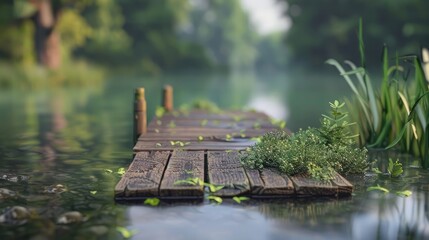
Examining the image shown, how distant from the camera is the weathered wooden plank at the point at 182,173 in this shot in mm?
5746

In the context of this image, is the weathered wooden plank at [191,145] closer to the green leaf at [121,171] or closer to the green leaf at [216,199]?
the green leaf at [121,171]

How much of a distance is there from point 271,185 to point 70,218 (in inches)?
81.6

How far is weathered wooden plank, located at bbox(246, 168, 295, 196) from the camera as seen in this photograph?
19.1ft

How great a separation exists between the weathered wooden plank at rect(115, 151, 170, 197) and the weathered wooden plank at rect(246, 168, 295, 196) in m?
1.04

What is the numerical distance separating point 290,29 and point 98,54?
73.9ft

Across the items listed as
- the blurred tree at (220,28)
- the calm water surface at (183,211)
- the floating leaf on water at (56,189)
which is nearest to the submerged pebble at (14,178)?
the calm water surface at (183,211)

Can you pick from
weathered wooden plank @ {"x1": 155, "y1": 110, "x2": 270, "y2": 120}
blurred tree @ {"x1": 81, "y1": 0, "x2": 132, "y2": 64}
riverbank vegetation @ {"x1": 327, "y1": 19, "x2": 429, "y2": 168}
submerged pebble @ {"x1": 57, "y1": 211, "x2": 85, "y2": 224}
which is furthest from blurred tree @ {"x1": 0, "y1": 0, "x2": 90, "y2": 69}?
submerged pebble @ {"x1": 57, "y1": 211, "x2": 85, "y2": 224}

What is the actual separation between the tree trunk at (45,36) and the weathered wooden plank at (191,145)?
28.8 meters

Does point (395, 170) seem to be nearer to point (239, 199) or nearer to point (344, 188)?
point (344, 188)

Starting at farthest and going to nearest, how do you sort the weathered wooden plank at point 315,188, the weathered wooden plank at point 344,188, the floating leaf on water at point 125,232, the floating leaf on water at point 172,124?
the floating leaf on water at point 172,124 → the weathered wooden plank at point 344,188 → the weathered wooden plank at point 315,188 → the floating leaf on water at point 125,232

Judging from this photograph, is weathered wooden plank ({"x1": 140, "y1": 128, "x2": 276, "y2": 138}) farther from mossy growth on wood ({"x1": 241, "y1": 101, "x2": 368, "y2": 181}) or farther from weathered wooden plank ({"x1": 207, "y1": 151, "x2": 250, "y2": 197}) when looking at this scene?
mossy growth on wood ({"x1": 241, "y1": 101, "x2": 368, "y2": 181})

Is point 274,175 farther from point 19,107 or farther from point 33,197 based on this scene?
point 19,107

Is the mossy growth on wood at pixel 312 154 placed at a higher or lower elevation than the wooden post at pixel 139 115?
lower

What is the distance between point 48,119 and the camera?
52.8ft
